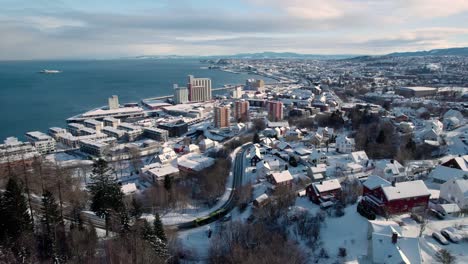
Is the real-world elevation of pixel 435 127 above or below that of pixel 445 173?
above

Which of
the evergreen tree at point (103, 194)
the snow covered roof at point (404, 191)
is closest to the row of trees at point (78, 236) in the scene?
the evergreen tree at point (103, 194)

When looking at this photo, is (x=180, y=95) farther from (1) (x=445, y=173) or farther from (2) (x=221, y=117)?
(1) (x=445, y=173)

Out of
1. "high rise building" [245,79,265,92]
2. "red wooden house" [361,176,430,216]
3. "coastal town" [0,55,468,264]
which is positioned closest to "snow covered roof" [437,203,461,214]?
"coastal town" [0,55,468,264]

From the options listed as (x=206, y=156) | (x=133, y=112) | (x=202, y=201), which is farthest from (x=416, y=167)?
(x=133, y=112)

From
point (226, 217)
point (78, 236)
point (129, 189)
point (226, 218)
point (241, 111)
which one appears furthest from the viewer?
point (241, 111)

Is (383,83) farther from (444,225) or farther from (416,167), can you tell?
(444,225)

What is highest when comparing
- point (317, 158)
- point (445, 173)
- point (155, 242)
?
point (445, 173)

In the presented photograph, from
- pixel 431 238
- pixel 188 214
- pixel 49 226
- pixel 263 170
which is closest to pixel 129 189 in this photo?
pixel 188 214
